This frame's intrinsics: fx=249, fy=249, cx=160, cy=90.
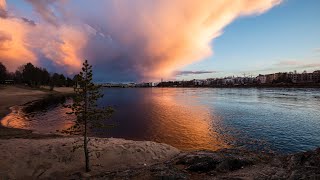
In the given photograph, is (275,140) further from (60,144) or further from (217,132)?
(60,144)

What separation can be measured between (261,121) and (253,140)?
17.6m

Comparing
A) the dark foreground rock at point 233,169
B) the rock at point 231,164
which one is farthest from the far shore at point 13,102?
the rock at point 231,164

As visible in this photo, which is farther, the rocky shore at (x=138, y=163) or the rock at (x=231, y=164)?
the rock at (x=231, y=164)

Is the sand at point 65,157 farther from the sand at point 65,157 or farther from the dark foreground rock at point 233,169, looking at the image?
the dark foreground rock at point 233,169

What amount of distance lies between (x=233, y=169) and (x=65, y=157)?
15.0 metres

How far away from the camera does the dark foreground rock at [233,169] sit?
15.9 metres

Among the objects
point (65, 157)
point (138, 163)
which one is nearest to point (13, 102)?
→ point (65, 157)

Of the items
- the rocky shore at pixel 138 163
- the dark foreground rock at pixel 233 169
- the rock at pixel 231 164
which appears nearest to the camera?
the dark foreground rock at pixel 233 169

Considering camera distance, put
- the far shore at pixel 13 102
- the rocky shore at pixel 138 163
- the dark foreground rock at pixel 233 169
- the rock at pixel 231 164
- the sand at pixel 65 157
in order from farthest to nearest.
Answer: the far shore at pixel 13 102
the sand at pixel 65 157
the rock at pixel 231 164
the rocky shore at pixel 138 163
the dark foreground rock at pixel 233 169

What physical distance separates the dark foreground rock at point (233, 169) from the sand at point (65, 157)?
2.45m

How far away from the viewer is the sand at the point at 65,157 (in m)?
20.7

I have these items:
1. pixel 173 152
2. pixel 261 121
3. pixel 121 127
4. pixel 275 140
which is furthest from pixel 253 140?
pixel 121 127

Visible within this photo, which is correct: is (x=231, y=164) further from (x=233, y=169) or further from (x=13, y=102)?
(x=13, y=102)

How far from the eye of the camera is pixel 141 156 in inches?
985
